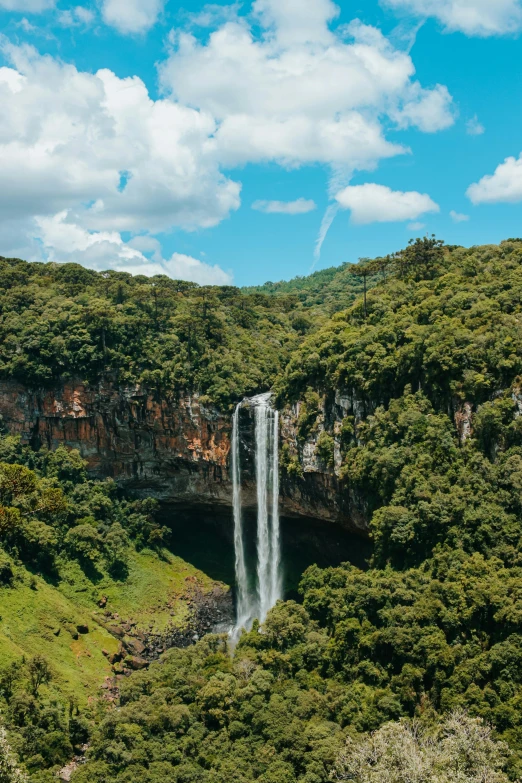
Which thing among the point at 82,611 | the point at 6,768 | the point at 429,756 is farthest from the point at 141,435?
the point at 429,756

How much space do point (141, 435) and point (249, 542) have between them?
9920 millimetres

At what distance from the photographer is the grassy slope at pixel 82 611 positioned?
29203 mm

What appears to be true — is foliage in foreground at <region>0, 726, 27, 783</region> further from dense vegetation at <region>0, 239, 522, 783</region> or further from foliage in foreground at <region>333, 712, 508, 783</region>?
foliage in foreground at <region>333, 712, 508, 783</region>

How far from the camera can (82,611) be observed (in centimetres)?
3478

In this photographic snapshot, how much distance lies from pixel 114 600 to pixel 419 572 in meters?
19.0

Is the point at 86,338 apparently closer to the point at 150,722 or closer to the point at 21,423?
the point at 21,423

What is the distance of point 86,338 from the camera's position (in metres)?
42.7

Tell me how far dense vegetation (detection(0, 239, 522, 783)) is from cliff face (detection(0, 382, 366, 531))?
2782 mm

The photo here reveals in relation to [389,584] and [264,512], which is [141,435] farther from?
[389,584]

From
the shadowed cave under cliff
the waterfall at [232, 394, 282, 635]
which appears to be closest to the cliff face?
the waterfall at [232, 394, 282, 635]

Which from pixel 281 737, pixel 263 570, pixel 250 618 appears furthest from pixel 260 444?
pixel 281 737

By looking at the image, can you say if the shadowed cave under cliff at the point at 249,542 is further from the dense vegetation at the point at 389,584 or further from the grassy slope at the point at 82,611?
the dense vegetation at the point at 389,584

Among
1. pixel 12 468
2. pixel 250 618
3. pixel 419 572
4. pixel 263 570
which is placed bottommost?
pixel 250 618

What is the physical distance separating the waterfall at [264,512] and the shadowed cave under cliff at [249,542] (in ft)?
3.61
